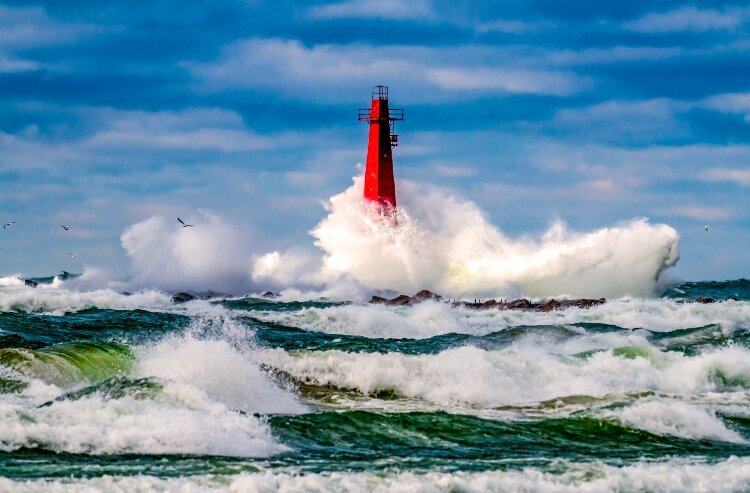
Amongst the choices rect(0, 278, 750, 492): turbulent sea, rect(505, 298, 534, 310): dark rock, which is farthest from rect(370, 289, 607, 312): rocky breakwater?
rect(0, 278, 750, 492): turbulent sea

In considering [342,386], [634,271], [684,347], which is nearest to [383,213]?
[634,271]

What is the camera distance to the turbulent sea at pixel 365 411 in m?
11.2

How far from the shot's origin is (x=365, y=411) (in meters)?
15.4

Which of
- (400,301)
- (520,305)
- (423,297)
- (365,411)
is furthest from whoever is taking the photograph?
(423,297)

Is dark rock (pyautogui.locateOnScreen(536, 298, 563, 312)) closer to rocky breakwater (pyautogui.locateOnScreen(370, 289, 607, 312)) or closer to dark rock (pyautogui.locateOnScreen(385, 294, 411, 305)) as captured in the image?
rocky breakwater (pyautogui.locateOnScreen(370, 289, 607, 312))

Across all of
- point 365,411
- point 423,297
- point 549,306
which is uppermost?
point 423,297

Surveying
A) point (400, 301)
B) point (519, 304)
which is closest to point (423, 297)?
point (400, 301)

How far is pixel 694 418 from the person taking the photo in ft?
50.0

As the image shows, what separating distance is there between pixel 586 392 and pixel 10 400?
9.05 m

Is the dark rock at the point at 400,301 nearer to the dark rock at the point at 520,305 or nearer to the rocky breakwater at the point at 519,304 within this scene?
the rocky breakwater at the point at 519,304

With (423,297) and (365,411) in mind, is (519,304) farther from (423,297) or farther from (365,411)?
(365,411)

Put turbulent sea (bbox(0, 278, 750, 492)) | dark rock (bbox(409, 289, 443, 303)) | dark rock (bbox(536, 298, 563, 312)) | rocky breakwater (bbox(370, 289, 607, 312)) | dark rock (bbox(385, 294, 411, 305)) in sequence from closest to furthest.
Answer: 1. turbulent sea (bbox(0, 278, 750, 492))
2. dark rock (bbox(536, 298, 563, 312))
3. rocky breakwater (bbox(370, 289, 607, 312))
4. dark rock (bbox(385, 294, 411, 305))
5. dark rock (bbox(409, 289, 443, 303))

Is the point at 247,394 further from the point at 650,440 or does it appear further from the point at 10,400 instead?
the point at 650,440

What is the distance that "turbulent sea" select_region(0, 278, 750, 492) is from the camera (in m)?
11.2
